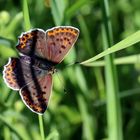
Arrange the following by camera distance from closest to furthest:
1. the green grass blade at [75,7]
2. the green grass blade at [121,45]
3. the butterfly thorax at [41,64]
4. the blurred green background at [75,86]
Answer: the green grass blade at [121,45] < the butterfly thorax at [41,64] < the green grass blade at [75,7] < the blurred green background at [75,86]

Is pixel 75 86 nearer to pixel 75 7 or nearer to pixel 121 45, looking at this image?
pixel 75 7

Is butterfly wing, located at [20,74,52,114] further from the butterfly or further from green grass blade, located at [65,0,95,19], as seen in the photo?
green grass blade, located at [65,0,95,19]

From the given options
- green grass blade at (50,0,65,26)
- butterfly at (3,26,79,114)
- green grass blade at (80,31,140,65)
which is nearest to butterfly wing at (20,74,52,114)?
butterfly at (3,26,79,114)

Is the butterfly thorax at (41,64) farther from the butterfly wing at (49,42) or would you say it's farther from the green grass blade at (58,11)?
the green grass blade at (58,11)

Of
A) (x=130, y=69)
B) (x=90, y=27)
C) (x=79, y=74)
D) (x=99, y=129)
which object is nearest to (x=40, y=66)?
(x=79, y=74)

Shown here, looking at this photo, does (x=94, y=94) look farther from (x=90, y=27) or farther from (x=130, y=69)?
(x=90, y=27)

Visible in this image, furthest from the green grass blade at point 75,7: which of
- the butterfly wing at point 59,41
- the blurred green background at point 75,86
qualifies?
the butterfly wing at point 59,41
